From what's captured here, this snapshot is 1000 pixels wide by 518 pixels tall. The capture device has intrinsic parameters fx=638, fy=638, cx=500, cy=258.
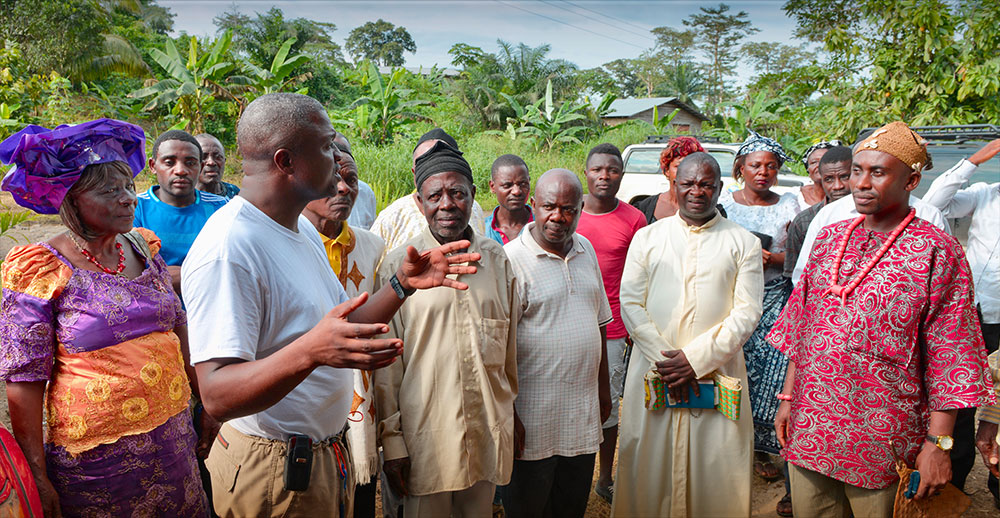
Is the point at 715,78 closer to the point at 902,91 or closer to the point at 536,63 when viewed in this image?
the point at 536,63

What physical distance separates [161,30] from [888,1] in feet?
162

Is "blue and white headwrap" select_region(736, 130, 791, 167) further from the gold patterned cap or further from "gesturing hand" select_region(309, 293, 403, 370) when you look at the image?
"gesturing hand" select_region(309, 293, 403, 370)

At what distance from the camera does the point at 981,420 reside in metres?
2.68

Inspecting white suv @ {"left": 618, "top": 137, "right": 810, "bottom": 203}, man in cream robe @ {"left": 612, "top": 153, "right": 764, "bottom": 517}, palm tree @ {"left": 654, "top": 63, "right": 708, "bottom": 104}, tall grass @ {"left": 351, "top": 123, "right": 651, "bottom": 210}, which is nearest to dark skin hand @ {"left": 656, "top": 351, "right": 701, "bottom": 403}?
man in cream robe @ {"left": 612, "top": 153, "right": 764, "bottom": 517}

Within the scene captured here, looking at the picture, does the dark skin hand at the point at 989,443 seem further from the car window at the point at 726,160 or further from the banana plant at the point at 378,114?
the banana plant at the point at 378,114

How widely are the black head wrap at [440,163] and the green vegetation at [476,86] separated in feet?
23.5

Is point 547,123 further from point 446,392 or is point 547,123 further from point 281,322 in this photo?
point 281,322

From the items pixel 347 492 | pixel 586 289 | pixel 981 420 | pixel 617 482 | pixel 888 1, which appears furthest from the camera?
pixel 888 1

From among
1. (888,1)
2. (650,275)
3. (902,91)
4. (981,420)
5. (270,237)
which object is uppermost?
(888,1)

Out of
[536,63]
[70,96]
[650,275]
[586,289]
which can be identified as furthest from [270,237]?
[536,63]

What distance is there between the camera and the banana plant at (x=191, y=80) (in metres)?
14.0

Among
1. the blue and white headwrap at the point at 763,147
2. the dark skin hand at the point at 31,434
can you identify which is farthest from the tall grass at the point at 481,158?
the dark skin hand at the point at 31,434

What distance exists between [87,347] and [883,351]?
2.89 meters

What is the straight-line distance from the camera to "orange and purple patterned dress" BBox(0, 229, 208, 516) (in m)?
2.10
